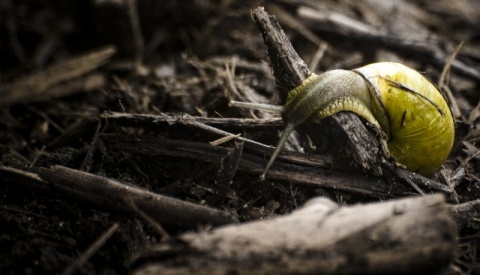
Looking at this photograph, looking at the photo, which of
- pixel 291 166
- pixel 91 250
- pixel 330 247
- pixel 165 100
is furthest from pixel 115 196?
pixel 165 100

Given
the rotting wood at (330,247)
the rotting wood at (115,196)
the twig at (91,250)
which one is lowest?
the twig at (91,250)

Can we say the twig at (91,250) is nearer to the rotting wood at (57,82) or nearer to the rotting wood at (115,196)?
the rotting wood at (115,196)

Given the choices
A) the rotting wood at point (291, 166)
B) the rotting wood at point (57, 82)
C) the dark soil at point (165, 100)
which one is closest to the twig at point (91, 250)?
the dark soil at point (165, 100)

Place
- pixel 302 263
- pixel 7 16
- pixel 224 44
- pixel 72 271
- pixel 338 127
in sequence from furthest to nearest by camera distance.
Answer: pixel 7 16, pixel 224 44, pixel 338 127, pixel 72 271, pixel 302 263

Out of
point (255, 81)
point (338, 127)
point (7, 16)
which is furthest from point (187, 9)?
point (338, 127)

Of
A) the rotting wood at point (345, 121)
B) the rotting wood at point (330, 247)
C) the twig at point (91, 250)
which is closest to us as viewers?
the rotting wood at point (330, 247)

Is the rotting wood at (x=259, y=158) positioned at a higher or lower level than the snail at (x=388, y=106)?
lower

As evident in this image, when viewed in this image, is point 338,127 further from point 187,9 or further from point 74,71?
point 187,9

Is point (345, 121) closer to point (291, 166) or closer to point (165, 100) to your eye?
point (291, 166)
